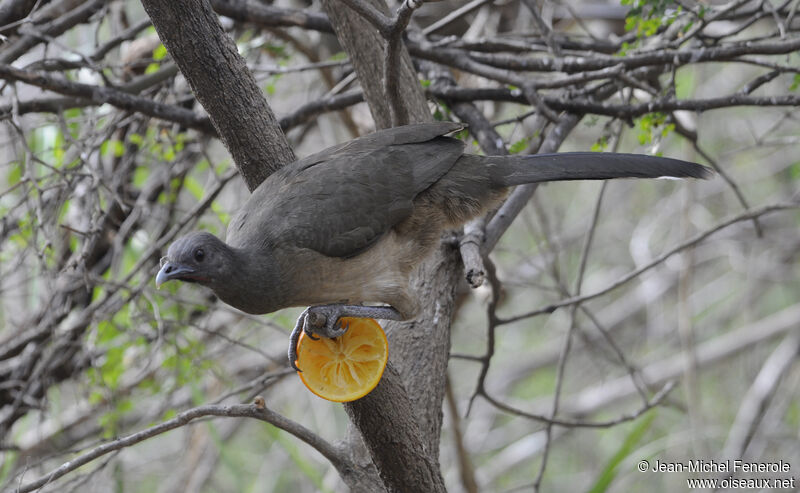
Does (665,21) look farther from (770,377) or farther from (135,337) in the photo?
(770,377)

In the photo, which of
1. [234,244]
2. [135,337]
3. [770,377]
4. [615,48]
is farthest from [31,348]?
[770,377]

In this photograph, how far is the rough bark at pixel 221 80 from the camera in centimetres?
213

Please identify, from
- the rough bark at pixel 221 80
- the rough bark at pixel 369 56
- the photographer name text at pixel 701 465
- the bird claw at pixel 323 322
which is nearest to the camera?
the rough bark at pixel 221 80

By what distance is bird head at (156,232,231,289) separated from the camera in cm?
218

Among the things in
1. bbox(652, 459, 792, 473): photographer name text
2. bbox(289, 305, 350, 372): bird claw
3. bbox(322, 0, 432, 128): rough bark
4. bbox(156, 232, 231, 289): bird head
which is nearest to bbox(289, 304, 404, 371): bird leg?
bbox(289, 305, 350, 372): bird claw

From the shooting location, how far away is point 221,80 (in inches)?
86.9

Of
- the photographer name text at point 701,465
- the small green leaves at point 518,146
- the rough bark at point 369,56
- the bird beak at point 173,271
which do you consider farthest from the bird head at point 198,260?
the photographer name text at point 701,465

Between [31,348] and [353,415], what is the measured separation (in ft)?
7.30

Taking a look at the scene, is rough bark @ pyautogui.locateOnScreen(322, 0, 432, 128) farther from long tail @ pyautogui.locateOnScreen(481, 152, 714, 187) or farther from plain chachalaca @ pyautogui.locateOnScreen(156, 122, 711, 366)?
long tail @ pyautogui.locateOnScreen(481, 152, 714, 187)

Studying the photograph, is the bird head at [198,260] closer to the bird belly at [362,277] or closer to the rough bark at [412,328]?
the bird belly at [362,277]

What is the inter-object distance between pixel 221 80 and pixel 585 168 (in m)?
1.29

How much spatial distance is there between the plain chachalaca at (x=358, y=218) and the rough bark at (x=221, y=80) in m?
0.11

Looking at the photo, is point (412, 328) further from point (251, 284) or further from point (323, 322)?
point (251, 284)

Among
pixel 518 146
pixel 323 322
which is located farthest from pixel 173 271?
pixel 518 146
